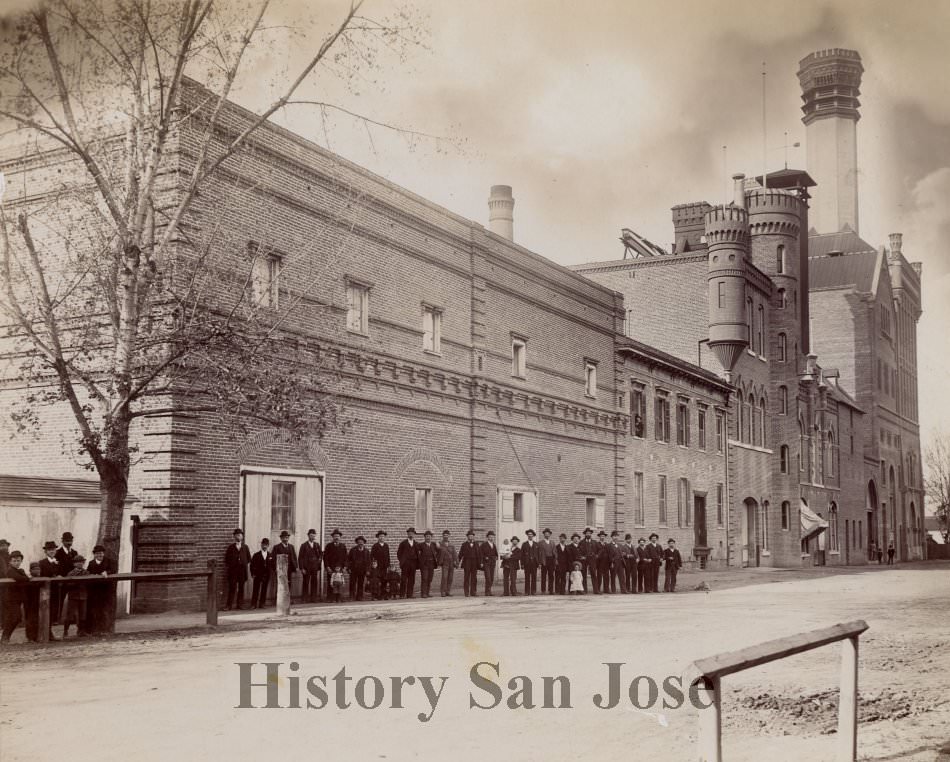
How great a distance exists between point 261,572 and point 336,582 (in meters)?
2.09

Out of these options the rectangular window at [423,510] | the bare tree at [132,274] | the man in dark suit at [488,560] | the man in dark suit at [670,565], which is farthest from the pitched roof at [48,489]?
the man in dark suit at [670,565]

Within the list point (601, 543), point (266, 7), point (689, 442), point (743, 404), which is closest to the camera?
point (266, 7)

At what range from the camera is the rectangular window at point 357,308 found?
69.0ft

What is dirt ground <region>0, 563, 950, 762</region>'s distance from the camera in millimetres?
7492

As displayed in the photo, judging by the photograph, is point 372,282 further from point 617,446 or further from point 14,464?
point 617,446

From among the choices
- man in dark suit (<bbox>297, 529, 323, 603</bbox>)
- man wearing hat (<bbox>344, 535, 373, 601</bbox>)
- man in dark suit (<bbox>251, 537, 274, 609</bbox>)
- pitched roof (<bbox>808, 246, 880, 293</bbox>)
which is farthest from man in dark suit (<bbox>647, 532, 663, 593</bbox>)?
pitched roof (<bbox>808, 246, 880, 293</bbox>)

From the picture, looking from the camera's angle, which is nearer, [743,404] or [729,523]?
[729,523]

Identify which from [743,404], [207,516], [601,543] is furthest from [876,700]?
[743,404]

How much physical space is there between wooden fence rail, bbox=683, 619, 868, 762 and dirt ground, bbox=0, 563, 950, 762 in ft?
1.93

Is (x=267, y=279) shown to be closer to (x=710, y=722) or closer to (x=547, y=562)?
(x=547, y=562)

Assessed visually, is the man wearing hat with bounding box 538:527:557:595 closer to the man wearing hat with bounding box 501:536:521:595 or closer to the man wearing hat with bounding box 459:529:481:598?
the man wearing hat with bounding box 501:536:521:595

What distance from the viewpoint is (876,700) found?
9898 mm

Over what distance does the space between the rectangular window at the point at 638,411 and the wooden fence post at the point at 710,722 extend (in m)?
28.1

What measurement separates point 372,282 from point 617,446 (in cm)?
1326
